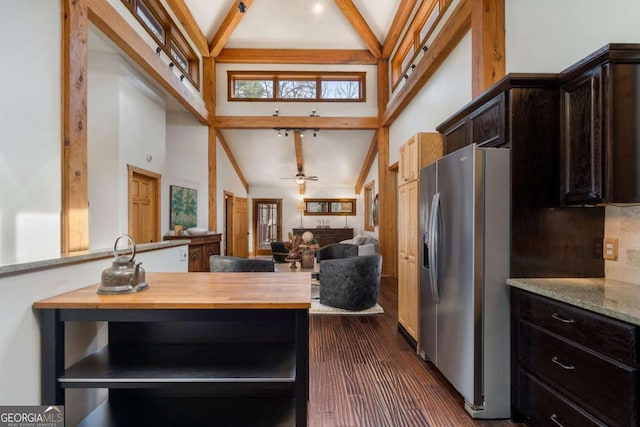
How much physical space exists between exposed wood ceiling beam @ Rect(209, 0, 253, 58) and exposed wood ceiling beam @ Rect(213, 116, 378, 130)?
137 centimetres

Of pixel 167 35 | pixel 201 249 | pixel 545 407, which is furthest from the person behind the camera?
pixel 201 249

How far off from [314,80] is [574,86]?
222 inches

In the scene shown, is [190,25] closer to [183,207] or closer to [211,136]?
[211,136]

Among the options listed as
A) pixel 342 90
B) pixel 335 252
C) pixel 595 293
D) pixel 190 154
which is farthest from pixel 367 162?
pixel 595 293

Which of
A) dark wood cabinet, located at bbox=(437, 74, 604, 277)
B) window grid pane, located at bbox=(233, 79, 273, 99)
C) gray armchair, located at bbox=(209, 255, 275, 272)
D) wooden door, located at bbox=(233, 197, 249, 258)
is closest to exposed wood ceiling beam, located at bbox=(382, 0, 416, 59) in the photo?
window grid pane, located at bbox=(233, 79, 273, 99)

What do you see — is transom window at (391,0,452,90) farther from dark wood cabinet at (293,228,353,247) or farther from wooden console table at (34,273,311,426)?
dark wood cabinet at (293,228,353,247)

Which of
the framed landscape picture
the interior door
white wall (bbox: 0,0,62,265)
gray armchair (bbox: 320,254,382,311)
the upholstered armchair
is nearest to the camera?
white wall (bbox: 0,0,62,265)

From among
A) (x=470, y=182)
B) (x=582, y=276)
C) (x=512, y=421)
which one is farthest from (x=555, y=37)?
(x=512, y=421)

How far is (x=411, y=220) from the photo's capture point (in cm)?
297

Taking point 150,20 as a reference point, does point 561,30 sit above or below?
below

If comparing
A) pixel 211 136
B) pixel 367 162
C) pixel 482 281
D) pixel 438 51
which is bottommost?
pixel 482 281

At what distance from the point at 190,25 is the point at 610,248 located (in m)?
6.48

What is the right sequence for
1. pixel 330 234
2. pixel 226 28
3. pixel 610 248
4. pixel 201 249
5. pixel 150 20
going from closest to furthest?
1. pixel 610 248
2. pixel 150 20
3. pixel 201 249
4. pixel 226 28
5. pixel 330 234

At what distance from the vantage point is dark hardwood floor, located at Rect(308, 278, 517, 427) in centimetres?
191
